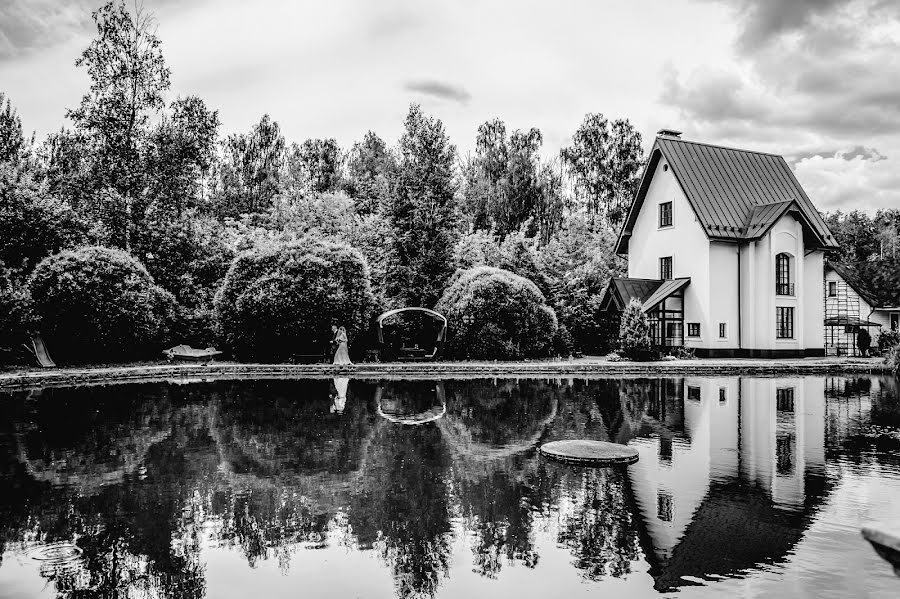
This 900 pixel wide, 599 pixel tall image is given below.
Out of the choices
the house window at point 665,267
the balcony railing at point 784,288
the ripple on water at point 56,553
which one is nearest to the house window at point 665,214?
the house window at point 665,267

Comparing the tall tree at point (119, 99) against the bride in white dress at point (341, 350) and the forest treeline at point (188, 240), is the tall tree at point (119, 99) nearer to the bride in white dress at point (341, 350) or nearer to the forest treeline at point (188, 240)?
the forest treeline at point (188, 240)

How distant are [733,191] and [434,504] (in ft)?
104

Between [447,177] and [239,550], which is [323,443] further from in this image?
[447,177]

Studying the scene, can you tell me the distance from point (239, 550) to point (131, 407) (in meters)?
10.9

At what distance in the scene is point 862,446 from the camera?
11.6 metres

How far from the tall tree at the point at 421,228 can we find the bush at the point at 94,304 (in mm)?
10818

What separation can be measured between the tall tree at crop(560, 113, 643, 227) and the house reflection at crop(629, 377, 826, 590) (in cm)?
3934

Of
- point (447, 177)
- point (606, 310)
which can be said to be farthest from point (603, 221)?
point (447, 177)

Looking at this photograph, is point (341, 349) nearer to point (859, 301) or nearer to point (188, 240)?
point (188, 240)

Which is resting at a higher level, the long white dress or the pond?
the long white dress

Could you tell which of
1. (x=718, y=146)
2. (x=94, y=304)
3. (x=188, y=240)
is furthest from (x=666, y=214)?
(x=94, y=304)

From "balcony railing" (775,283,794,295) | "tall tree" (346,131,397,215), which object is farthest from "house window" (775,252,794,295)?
"tall tree" (346,131,397,215)

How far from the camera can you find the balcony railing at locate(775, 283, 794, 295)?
33938 millimetres

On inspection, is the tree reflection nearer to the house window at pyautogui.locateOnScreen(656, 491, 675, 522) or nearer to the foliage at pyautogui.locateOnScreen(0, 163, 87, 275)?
the house window at pyautogui.locateOnScreen(656, 491, 675, 522)
